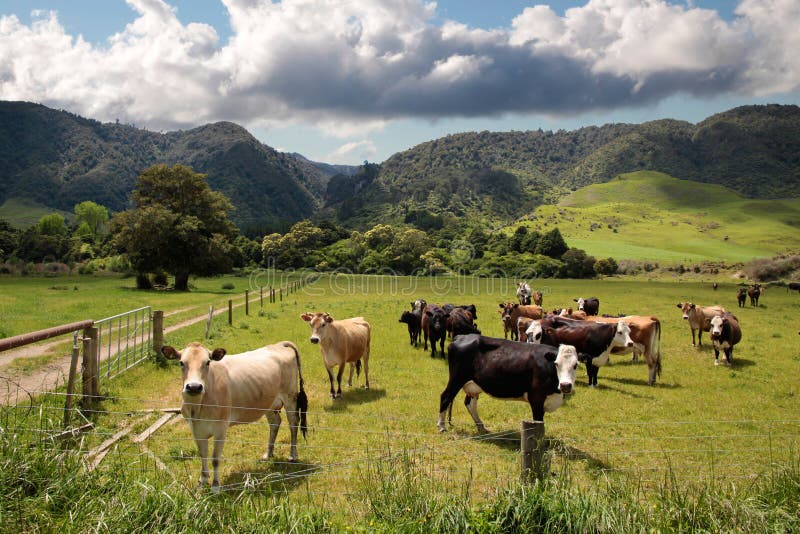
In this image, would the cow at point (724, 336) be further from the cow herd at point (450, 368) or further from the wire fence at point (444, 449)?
the wire fence at point (444, 449)

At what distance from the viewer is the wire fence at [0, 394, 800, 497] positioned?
6672 millimetres

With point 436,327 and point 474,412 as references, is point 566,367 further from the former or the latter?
point 436,327

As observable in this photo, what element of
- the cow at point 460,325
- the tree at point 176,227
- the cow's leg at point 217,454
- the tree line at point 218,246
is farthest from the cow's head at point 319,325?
the tree line at point 218,246

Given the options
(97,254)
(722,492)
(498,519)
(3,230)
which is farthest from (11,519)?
(3,230)

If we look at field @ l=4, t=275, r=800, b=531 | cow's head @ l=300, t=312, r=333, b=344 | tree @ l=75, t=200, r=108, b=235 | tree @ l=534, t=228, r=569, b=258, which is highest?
tree @ l=75, t=200, r=108, b=235

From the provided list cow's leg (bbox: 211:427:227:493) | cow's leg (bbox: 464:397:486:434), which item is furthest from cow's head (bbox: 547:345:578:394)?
cow's leg (bbox: 211:427:227:493)

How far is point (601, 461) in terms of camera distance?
7938 millimetres

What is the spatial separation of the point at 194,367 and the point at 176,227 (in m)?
42.7

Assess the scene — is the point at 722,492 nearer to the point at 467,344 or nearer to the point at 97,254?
the point at 467,344

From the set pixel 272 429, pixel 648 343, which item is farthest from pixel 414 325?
pixel 272 429

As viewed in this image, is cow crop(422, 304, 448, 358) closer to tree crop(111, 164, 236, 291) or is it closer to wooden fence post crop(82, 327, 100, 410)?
wooden fence post crop(82, 327, 100, 410)

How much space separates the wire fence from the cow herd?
521mm

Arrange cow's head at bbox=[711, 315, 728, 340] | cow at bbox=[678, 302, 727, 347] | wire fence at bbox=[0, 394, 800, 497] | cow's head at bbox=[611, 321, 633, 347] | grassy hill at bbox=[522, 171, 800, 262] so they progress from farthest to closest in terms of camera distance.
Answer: grassy hill at bbox=[522, 171, 800, 262], cow at bbox=[678, 302, 727, 347], cow's head at bbox=[711, 315, 728, 340], cow's head at bbox=[611, 321, 633, 347], wire fence at bbox=[0, 394, 800, 497]

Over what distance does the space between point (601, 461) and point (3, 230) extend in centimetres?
11563
